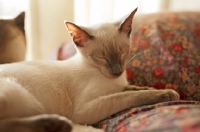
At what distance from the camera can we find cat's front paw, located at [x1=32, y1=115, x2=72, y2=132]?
0.96m

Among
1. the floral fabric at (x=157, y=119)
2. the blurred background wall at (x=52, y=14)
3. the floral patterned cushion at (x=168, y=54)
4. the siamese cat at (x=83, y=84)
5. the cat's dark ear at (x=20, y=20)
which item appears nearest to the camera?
the floral fabric at (x=157, y=119)

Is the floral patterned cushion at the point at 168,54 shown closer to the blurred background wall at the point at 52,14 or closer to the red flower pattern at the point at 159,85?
the red flower pattern at the point at 159,85

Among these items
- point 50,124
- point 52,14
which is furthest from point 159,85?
point 52,14

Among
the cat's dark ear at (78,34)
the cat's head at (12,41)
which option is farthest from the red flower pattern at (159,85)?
the cat's head at (12,41)

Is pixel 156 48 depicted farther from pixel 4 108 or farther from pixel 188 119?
pixel 4 108

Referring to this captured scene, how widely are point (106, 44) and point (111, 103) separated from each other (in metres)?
0.29

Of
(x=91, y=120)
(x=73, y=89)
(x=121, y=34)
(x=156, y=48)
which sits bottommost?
(x=91, y=120)

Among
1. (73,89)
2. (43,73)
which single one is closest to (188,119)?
(73,89)

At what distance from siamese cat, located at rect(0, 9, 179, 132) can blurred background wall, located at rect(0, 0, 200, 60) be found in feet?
2.26

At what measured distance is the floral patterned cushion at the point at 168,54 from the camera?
1.48 metres

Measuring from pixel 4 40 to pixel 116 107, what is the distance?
32.1 inches

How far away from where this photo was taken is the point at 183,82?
1.47 m

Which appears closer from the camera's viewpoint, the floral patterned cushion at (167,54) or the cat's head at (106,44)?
the cat's head at (106,44)

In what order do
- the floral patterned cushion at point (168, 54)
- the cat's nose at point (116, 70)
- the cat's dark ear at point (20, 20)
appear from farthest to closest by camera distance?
the cat's dark ear at point (20, 20) < the floral patterned cushion at point (168, 54) < the cat's nose at point (116, 70)
